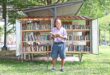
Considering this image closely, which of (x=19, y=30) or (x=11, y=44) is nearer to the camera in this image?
(x=19, y=30)

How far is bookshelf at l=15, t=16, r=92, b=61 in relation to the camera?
17688mm

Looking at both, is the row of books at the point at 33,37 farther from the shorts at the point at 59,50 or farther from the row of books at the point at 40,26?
the shorts at the point at 59,50

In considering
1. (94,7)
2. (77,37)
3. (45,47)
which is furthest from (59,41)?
(94,7)

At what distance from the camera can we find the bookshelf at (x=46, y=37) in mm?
17688

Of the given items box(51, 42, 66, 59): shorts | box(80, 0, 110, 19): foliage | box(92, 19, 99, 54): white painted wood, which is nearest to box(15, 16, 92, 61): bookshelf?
box(92, 19, 99, 54): white painted wood

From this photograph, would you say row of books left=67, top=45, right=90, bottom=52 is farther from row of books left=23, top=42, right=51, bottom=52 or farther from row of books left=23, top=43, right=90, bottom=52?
row of books left=23, top=42, right=51, bottom=52

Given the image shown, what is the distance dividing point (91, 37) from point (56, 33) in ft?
12.0

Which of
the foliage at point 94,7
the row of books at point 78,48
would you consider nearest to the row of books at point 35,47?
the row of books at point 78,48

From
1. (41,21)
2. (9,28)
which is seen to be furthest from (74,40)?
(9,28)

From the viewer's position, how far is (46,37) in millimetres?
17844

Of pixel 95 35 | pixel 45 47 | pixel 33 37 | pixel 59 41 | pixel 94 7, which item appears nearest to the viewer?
pixel 59 41

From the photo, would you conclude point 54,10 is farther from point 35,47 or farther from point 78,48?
point 78,48

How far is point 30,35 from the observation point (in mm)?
17812

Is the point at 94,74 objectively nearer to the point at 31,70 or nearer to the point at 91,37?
the point at 31,70
